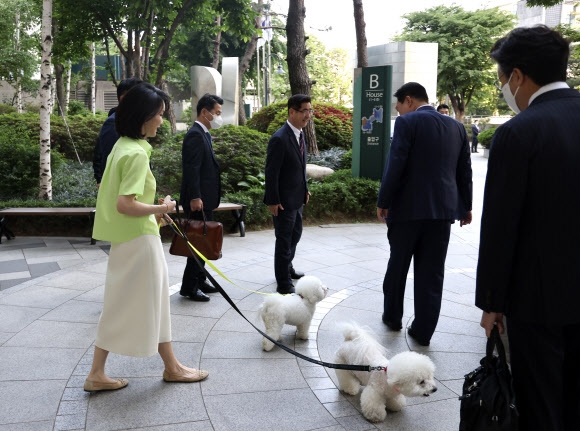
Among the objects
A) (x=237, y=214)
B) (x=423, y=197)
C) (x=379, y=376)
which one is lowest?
(x=379, y=376)

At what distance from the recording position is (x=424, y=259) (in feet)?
14.4

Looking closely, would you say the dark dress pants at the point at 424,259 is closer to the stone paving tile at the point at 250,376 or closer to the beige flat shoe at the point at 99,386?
the stone paving tile at the point at 250,376

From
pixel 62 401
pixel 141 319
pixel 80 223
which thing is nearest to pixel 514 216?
pixel 141 319

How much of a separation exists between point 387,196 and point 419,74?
78.7 ft

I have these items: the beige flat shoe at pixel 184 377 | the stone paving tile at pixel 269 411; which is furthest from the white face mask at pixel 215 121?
the stone paving tile at pixel 269 411

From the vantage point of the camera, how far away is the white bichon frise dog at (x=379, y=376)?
2.92 meters

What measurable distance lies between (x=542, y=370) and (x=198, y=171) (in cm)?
385

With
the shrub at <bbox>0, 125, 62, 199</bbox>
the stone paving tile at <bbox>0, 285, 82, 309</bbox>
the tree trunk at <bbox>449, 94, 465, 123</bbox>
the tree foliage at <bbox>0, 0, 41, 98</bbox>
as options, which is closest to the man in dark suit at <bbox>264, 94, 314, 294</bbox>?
the stone paving tile at <bbox>0, 285, 82, 309</bbox>

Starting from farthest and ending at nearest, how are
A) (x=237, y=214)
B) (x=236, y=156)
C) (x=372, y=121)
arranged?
(x=372, y=121)
(x=236, y=156)
(x=237, y=214)

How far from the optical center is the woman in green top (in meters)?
3.32

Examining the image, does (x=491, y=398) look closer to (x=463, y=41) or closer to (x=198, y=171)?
(x=198, y=171)

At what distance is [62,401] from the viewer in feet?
11.4

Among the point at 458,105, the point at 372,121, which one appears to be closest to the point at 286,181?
the point at 372,121

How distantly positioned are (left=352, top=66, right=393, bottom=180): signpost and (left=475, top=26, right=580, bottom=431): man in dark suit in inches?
373
